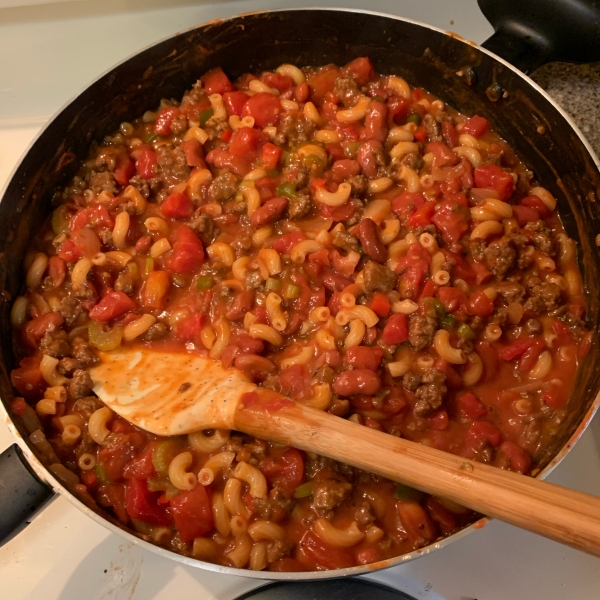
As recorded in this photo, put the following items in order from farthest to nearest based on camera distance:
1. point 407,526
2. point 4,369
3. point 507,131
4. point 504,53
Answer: point 507,131
point 504,53
point 4,369
point 407,526

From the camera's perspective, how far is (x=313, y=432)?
1.99 meters

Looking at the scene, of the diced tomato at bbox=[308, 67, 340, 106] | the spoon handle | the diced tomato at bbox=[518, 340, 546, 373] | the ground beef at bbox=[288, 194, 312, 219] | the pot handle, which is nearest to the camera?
the spoon handle

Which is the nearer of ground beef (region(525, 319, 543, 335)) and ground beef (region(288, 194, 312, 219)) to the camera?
ground beef (region(525, 319, 543, 335))

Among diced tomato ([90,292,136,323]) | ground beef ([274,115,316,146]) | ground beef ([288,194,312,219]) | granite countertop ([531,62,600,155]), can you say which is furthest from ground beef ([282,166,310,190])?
granite countertop ([531,62,600,155])

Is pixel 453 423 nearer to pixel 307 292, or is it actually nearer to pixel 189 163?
pixel 307 292

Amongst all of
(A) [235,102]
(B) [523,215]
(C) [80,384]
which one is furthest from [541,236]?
(C) [80,384]

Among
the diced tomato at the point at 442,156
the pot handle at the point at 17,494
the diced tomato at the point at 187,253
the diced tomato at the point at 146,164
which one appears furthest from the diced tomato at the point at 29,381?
the diced tomato at the point at 442,156

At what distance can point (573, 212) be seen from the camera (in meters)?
2.77

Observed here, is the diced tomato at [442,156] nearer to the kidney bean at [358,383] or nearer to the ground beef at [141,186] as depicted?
the kidney bean at [358,383]

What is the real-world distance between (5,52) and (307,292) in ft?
7.30

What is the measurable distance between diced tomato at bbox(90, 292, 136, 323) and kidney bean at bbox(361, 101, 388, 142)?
1.47m

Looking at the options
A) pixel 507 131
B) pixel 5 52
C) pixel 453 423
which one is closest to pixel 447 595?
Result: pixel 453 423

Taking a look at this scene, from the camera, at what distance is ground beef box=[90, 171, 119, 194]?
2.88m

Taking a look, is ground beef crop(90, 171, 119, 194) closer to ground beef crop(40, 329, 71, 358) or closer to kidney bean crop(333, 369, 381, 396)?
ground beef crop(40, 329, 71, 358)
